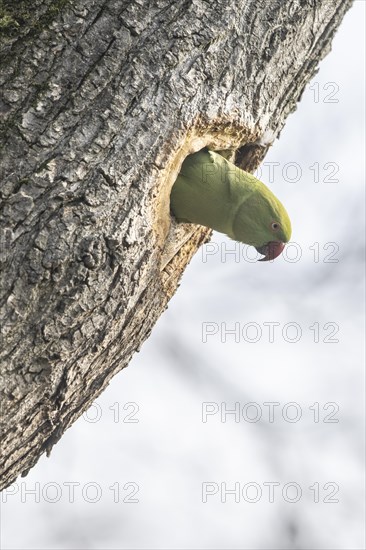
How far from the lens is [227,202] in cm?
491

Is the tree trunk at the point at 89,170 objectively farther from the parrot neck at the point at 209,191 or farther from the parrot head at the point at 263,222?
the parrot head at the point at 263,222

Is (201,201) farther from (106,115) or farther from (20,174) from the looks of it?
(20,174)

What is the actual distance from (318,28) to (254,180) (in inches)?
49.1

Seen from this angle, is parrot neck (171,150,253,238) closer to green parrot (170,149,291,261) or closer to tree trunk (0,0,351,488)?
green parrot (170,149,291,261)

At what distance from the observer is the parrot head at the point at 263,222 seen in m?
5.03

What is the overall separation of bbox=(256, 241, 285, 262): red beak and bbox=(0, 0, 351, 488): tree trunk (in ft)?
3.71

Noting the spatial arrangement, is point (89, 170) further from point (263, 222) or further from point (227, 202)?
point (263, 222)

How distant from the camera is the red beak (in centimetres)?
527

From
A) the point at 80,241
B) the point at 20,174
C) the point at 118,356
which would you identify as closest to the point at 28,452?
the point at 118,356

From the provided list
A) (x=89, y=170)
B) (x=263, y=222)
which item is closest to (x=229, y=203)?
(x=263, y=222)

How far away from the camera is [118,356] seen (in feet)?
14.0

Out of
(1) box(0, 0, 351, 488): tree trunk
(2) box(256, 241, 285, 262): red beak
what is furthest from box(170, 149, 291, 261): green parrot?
(1) box(0, 0, 351, 488): tree trunk

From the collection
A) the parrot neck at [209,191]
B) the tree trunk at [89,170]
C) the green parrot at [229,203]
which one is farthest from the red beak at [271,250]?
the tree trunk at [89,170]

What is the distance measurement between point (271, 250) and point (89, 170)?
2145 millimetres
